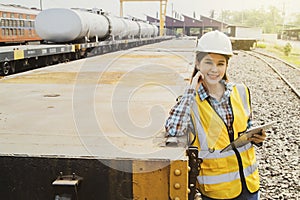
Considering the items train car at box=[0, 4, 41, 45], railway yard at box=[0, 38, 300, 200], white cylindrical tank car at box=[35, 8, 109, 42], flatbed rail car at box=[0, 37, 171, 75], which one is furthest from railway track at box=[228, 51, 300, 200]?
train car at box=[0, 4, 41, 45]

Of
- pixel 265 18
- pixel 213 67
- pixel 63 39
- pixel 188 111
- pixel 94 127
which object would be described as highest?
pixel 265 18

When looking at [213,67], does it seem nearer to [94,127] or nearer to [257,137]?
[257,137]

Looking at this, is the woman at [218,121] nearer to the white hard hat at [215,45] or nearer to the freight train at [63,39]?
the white hard hat at [215,45]

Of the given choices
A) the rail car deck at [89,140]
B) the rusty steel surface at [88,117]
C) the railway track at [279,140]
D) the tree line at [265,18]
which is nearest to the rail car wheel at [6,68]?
the rusty steel surface at [88,117]

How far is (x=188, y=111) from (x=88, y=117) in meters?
0.69

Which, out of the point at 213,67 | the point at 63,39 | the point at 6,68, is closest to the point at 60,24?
the point at 63,39

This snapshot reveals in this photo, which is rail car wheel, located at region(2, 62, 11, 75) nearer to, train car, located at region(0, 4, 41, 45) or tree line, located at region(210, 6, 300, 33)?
train car, located at region(0, 4, 41, 45)

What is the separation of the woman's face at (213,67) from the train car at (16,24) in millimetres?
15898

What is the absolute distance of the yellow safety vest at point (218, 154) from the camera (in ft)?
7.00

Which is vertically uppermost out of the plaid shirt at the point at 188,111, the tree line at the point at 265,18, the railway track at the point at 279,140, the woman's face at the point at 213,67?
the tree line at the point at 265,18

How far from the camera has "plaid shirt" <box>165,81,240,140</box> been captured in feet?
6.62

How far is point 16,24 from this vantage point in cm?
1844

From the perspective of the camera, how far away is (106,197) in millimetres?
1687

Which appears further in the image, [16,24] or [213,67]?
[16,24]
